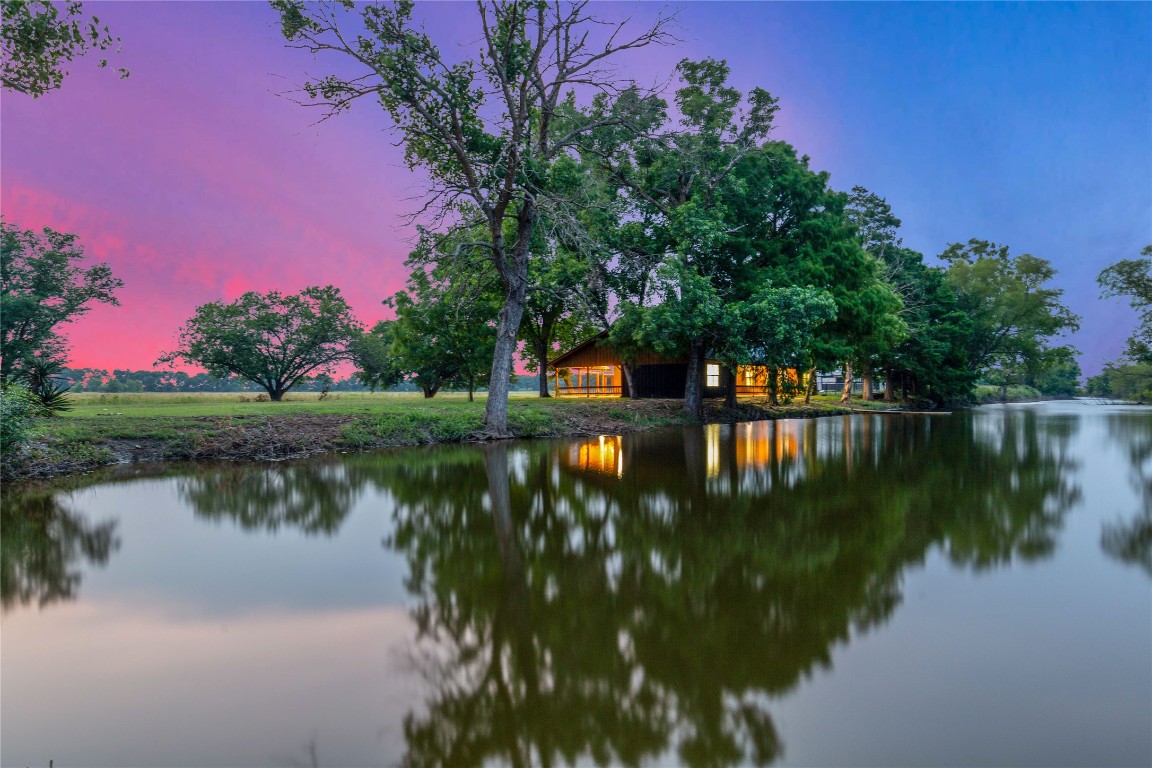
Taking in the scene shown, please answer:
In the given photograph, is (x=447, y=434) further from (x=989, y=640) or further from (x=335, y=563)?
(x=989, y=640)

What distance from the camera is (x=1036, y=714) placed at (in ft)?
8.77

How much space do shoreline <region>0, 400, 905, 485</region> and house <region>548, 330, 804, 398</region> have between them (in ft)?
48.4

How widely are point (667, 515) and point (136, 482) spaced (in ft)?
29.9

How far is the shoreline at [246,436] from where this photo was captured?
38.5 feet

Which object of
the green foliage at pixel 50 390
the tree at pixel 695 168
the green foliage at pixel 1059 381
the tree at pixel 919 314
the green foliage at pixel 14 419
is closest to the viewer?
the green foliage at pixel 14 419

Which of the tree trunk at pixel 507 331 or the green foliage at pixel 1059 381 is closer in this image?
the tree trunk at pixel 507 331

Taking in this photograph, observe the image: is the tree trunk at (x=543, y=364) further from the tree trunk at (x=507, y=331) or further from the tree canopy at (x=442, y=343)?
the tree trunk at (x=507, y=331)

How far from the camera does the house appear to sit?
35.6m

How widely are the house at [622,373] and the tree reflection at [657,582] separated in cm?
2413

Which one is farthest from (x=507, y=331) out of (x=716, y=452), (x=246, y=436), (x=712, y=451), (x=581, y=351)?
(x=581, y=351)

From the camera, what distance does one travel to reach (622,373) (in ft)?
122

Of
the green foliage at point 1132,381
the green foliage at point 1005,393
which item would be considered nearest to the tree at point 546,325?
the green foliage at point 1005,393

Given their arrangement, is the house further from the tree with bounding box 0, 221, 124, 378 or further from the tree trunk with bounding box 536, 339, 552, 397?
the tree with bounding box 0, 221, 124, 378

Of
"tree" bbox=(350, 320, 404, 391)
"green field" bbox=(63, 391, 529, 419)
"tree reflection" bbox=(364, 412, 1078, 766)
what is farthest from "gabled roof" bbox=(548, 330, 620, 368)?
"tree reflection" bbox=(364, 412, 1078, 766)
